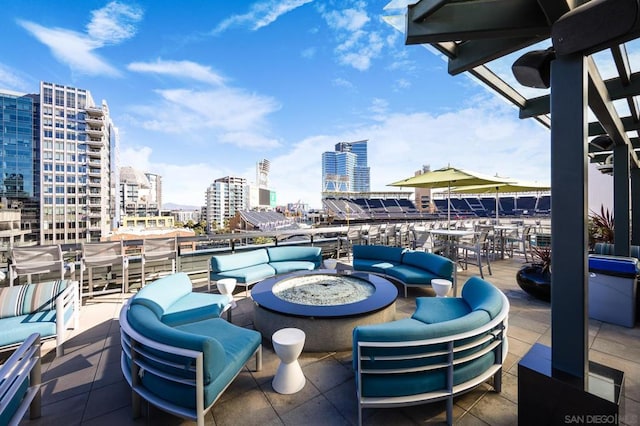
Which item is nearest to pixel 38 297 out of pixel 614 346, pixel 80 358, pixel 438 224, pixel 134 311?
pixel 80 358

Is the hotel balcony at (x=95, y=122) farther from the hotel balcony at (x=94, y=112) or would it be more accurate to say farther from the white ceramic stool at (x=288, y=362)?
the white ceramic stool at (x=288, y=362)

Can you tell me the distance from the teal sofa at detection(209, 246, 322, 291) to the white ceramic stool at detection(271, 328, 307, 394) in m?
2.10

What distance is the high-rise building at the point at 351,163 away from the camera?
97387 mm

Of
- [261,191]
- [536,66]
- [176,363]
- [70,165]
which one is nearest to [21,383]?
[176,363]

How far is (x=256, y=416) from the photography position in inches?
68.7

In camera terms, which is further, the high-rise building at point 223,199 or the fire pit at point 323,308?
the high-rise building at point 223,199

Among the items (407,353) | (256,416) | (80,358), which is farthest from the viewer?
(80,358)

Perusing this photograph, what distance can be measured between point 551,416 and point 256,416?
1846mm

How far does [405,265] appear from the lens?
4535mm

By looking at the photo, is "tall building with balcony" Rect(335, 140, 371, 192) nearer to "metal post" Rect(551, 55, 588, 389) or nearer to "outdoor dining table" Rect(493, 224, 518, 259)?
"outdoor dining table" Rect(493, 224, 518, 259)

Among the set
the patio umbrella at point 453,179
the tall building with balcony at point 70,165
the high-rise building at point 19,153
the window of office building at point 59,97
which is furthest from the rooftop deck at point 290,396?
the window of office building at point 59,97

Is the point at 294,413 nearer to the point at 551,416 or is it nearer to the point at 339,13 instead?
the point at 551,416

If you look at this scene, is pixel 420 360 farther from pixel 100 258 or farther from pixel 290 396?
pixel 100 258

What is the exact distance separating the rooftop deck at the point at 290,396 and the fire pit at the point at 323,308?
0.17 metres
